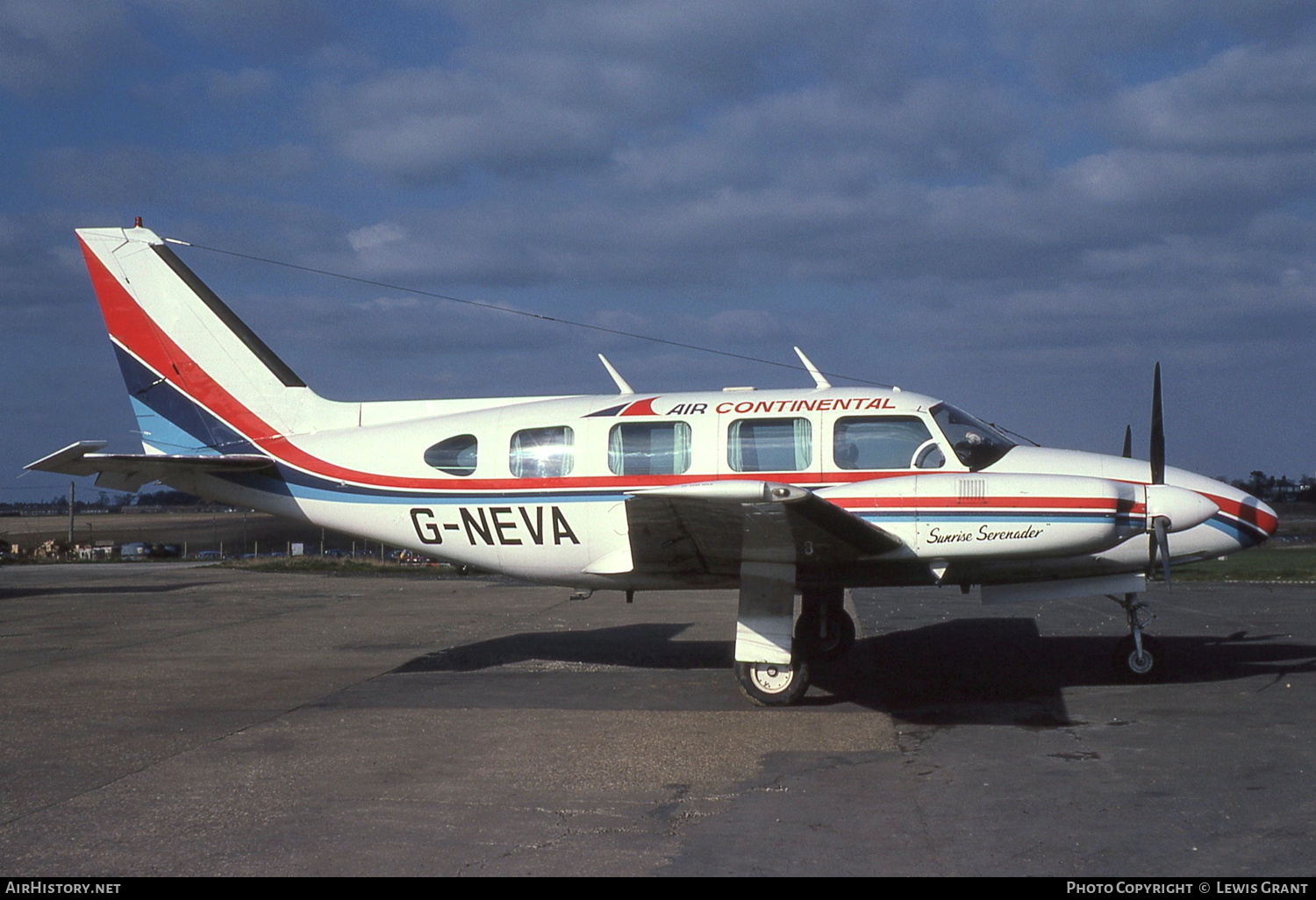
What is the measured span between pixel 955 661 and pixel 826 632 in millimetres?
1646

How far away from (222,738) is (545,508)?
3746 mm

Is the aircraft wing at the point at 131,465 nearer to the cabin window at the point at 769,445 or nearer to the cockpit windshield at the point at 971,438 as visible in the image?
the cabin window at the point at 769,445

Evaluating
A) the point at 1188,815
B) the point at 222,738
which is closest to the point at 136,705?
the point at 222,738

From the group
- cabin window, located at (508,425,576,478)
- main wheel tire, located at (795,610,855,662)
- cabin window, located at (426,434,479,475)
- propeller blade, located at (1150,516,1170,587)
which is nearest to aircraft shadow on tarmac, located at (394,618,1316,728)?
main wheel tire, located at (795,610,855,662)

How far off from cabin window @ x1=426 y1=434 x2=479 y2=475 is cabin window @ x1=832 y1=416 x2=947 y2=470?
12.5 ft

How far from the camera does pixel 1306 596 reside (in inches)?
735

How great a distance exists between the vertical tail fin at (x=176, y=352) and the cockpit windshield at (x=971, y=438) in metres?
7.11

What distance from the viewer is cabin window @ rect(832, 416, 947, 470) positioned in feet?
32.8

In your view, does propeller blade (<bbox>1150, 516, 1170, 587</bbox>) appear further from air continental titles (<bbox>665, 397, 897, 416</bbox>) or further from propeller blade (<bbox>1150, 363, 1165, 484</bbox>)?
air continental titles (<bbox>665, 397, 897, 416</bbox>)

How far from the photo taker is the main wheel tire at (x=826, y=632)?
1122cm

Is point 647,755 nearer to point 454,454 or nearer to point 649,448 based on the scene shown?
point 649,448

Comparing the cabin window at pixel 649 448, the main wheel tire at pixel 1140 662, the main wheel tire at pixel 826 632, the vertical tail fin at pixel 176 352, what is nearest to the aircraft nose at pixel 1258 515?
the main wheel tire at pixel 1140 662

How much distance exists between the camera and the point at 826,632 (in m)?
11.4
